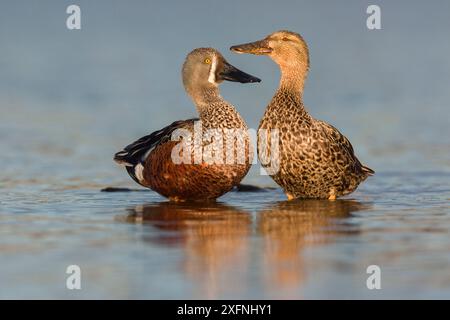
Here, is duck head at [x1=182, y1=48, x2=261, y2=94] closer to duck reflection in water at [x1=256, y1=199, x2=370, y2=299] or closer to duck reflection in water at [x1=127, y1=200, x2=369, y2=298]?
duck reflection in water at [x1=127, y1=200, x2=369, y2=298]

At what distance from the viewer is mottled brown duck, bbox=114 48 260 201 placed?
8.98 meters

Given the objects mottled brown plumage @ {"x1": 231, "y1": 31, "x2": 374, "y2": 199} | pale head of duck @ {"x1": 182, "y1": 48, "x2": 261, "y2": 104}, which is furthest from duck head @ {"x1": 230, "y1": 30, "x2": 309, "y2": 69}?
pale head of duck @ {"x1": 182, "y1": 48, "x2": 261, "y2": 104}

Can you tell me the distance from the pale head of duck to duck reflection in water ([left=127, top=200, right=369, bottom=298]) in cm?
108

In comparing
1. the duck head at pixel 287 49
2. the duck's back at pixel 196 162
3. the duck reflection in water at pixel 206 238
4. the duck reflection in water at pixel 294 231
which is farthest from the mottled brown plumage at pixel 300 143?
the duck reflection in water at pixel 206 238

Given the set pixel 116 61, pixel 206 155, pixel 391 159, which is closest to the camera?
pixel 206 155

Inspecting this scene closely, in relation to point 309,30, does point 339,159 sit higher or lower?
lower

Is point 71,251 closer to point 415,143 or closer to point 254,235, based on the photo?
point 254,235

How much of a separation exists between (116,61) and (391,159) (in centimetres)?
840

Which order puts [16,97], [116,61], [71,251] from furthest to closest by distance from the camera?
[116,61] < [16,97] < [71,251]

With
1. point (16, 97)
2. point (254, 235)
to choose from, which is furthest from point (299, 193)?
point (16, 97)

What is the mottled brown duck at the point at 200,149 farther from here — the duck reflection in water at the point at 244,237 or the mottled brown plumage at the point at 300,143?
the mottled brown plumage at the point at 300,143

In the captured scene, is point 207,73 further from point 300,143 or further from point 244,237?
point 244,237

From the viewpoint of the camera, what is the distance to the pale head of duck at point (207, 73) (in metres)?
9.58

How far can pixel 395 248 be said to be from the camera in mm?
6863
